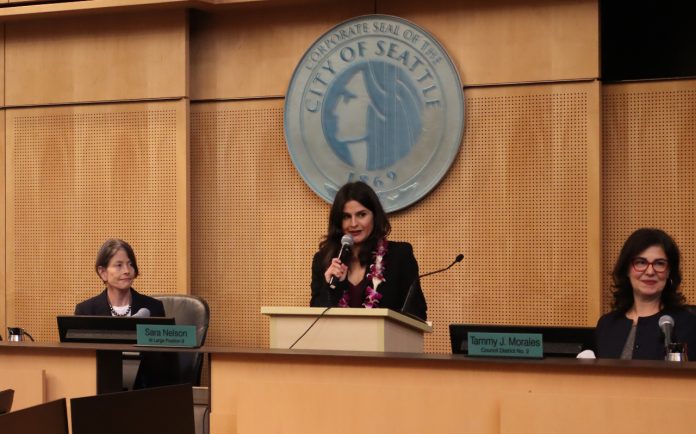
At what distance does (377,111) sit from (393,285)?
2.33 metres

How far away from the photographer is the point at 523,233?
21.7 ft

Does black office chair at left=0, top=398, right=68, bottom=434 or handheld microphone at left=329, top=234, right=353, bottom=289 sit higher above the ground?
handheld microphone at left=329, top=234, right=353, bottom=289

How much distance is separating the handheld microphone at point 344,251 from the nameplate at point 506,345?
152 centimetres

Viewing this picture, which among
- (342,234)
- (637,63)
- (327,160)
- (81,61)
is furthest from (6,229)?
(637,63)

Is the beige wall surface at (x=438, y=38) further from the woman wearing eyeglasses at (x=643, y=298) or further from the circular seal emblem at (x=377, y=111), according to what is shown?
the woman wearing eyeglasses at (x=643, y=298)

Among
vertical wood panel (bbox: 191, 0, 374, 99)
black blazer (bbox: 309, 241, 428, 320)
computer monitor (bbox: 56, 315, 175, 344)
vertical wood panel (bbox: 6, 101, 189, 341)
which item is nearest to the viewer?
computer monitor (bbox: 56, 315, 175, 344)

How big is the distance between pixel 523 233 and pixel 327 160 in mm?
1373

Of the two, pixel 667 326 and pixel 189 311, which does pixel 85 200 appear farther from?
pixel 667 326

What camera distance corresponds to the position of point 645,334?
13.8 ft

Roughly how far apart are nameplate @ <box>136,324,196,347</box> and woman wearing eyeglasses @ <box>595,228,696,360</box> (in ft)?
5.78

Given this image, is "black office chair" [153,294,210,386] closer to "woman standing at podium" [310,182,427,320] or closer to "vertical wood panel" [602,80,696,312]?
"woman standing at podium" [310,182,427,320]

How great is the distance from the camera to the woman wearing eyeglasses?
421 cm

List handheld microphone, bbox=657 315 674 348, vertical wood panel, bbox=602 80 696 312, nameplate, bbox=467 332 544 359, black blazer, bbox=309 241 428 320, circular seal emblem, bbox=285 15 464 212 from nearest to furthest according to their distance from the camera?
nameplate, bbox=467 332 544 359 < handheld microphone, bbox=657 315 674 348 < black blazer, bbox=309 241 428 320 < vertical wood panel, bbox=602 80 696 312 < circular seal emblem, bbox=285 15 464 212

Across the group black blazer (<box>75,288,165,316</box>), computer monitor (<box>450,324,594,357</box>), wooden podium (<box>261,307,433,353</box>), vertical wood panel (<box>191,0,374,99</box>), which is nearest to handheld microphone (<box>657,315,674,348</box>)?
computer monitor (<box>450,324,594,357</box>)
